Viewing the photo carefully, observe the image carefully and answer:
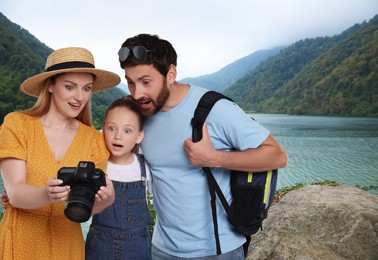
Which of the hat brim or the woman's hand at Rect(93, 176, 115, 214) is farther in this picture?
the hat brim

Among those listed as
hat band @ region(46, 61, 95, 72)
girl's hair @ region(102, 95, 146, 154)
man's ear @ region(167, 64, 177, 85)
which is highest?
hat band @ region(46, 61, 95, 72)

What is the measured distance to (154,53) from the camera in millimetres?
2219

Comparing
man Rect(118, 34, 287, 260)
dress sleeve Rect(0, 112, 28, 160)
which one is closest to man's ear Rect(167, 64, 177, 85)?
man Rect(118, 34, 287, 260)

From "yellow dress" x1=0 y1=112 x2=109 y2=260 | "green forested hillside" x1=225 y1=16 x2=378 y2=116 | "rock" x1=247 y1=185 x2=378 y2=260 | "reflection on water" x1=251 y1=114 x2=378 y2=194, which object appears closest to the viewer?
"yellow dress" x1=0 y1=112 x2=109 y2=260

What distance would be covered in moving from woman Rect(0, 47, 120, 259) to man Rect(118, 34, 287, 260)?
12.7 inches

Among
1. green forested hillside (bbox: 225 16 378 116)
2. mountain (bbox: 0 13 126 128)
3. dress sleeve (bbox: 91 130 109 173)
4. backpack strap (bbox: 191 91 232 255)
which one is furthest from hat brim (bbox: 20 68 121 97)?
green forested hillside (bbox: 225 16 378 116)

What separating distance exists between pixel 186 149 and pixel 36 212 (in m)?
0.92

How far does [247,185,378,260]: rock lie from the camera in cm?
436

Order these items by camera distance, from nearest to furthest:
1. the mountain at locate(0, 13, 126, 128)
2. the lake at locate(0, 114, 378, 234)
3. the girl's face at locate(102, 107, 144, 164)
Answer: the girl's face at locate(102, 107, 144, 164) < the lake at locate(0, 114, 378, 234) < the mountain at locate(0, 13, 126, 128)

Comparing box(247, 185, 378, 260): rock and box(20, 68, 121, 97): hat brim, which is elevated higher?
box(20, 68, 121, 97): hat brim

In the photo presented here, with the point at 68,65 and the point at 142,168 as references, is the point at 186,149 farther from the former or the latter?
the point at 68,65

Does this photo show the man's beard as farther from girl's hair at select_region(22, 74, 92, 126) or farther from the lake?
the lake

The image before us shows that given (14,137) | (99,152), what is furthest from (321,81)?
(14,137)

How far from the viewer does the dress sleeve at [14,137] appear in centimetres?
191
